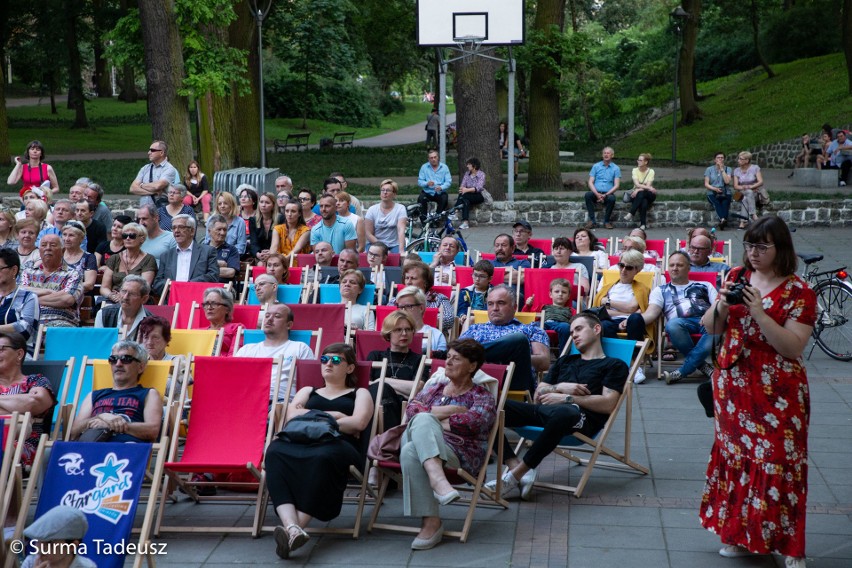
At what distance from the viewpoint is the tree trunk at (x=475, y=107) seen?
61.7 ft

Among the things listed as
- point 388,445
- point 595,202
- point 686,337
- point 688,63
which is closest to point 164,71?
point 595,202

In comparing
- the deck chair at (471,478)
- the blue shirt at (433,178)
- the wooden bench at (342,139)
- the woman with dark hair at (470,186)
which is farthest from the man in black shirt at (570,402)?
the wooden bench at (342,139)

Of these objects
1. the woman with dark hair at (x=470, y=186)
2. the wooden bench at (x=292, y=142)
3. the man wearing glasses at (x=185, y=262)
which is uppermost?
the wooden bench at (x=292, y=142)

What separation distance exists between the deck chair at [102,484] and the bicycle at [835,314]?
6834mm

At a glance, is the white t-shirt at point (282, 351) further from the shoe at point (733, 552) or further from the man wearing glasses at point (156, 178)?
the man wearing glasses at point (156, 178)

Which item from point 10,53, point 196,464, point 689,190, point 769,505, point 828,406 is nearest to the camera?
point 769,505

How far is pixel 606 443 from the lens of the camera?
7250 mm

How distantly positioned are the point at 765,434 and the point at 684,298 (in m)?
4.21

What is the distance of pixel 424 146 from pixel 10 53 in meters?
20.5

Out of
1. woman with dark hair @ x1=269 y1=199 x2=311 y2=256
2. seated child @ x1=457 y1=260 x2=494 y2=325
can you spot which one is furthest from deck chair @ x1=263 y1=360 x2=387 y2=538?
woman with dark hair @ x1=269 y1=199 x2=311 y2=256

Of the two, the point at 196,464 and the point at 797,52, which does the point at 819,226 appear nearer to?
the point at 196,464

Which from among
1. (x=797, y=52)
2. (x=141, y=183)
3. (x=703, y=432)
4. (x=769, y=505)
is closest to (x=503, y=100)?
(x=797, y=52)

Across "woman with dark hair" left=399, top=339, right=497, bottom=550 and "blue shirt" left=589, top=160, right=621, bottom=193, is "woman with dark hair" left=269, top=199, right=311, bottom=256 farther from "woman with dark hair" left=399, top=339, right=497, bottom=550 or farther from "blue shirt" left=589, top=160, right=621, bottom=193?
"blue shirt" left=589, top=160, right=621, bottom=193

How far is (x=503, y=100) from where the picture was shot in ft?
125
